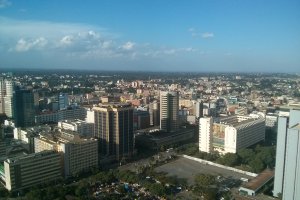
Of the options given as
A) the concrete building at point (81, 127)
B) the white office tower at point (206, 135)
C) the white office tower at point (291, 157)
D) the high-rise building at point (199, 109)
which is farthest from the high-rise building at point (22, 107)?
the white office tower at point (291, 157)

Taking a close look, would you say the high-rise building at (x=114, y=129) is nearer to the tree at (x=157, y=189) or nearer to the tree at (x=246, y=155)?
the tree at (x=157, y=189)

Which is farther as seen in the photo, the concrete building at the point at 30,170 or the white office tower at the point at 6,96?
the white office tower at the point at 6,96

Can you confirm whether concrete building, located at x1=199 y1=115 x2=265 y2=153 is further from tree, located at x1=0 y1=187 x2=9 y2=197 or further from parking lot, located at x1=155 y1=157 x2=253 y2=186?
tree, located at x1=0 y1=187 x2=9 y2=197

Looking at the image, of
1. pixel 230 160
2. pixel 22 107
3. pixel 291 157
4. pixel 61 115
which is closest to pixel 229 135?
pixel 230 160

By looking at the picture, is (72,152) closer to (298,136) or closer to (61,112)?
(298,136)

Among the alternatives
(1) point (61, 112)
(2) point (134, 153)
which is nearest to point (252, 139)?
(2) point (134, 153)

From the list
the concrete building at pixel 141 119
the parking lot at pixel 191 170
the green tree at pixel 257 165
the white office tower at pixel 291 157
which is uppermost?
the white office tower at pixel 291 157

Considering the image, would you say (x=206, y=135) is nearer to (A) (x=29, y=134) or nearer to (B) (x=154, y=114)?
(B) (x=154, y=114)

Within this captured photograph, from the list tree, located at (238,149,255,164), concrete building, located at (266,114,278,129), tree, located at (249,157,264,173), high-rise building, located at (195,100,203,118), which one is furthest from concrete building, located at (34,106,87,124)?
tree, located at (249,157,264,173)
